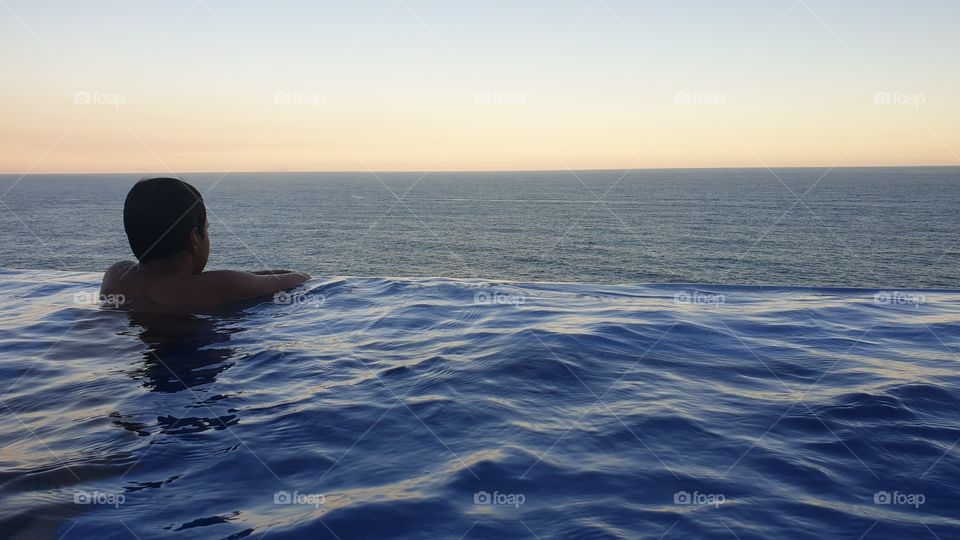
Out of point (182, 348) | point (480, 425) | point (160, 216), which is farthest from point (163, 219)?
point (480, 425)

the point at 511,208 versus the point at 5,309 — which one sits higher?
the point at 511,208

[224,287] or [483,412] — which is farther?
[224,287]

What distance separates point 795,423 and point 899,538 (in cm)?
158

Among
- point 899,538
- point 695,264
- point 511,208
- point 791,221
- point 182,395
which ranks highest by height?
point 511,208

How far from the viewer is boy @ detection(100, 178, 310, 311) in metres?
6.91

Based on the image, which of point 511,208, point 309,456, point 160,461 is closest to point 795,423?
point 309,456

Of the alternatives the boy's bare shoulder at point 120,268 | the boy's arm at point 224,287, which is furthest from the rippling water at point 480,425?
the boy's bare shoulder at point 120,268

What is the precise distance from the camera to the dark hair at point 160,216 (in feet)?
22.5

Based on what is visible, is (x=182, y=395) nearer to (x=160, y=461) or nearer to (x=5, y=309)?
(x=160, y=461)

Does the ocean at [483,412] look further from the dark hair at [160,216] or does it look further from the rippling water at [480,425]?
the dark hair at [160,216]

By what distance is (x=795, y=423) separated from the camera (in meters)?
4.58

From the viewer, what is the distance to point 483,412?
4.80 m

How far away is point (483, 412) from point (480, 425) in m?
0.28

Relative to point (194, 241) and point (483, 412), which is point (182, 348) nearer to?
point (194, 241)
